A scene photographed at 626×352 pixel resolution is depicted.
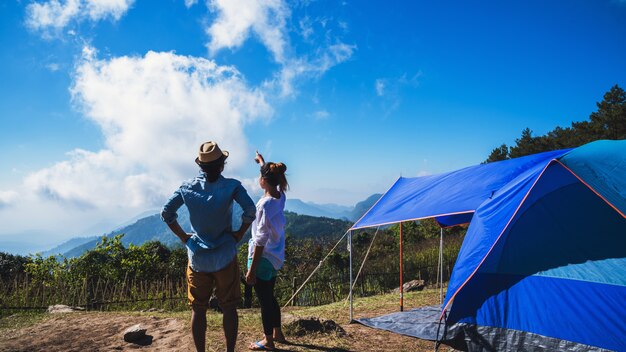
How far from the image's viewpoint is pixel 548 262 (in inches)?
146

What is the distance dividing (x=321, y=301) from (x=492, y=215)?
6813mm

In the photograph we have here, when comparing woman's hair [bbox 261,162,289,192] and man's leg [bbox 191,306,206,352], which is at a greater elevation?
woman's hair [bbox 261,162,289,192]

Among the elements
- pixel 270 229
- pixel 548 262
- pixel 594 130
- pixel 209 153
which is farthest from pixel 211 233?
pixel 594 130

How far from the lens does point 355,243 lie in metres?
19.7

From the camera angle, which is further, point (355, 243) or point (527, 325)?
point (355, 243)

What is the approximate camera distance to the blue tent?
3.35m

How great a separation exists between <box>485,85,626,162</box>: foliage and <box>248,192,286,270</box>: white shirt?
2224 centimetres

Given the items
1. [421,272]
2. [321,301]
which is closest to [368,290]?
[321,301]

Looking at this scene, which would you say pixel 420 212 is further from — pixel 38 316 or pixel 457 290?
pixel 38 316

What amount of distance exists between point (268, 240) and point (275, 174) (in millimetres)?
577

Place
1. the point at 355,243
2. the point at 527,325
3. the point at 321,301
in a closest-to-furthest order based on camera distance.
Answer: the point at 527,325 < the point at 321,301 < the point at 355,243

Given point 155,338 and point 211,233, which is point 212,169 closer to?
point 211,233

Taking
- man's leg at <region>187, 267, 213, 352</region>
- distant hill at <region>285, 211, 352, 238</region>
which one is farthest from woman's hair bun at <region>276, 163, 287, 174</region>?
distant hill at <region>285, 211, 352, 238</region>

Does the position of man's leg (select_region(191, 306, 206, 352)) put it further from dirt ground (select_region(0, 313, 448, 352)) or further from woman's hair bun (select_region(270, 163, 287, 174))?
woman's hair bun (select_region(270, 163, 287, 174))
